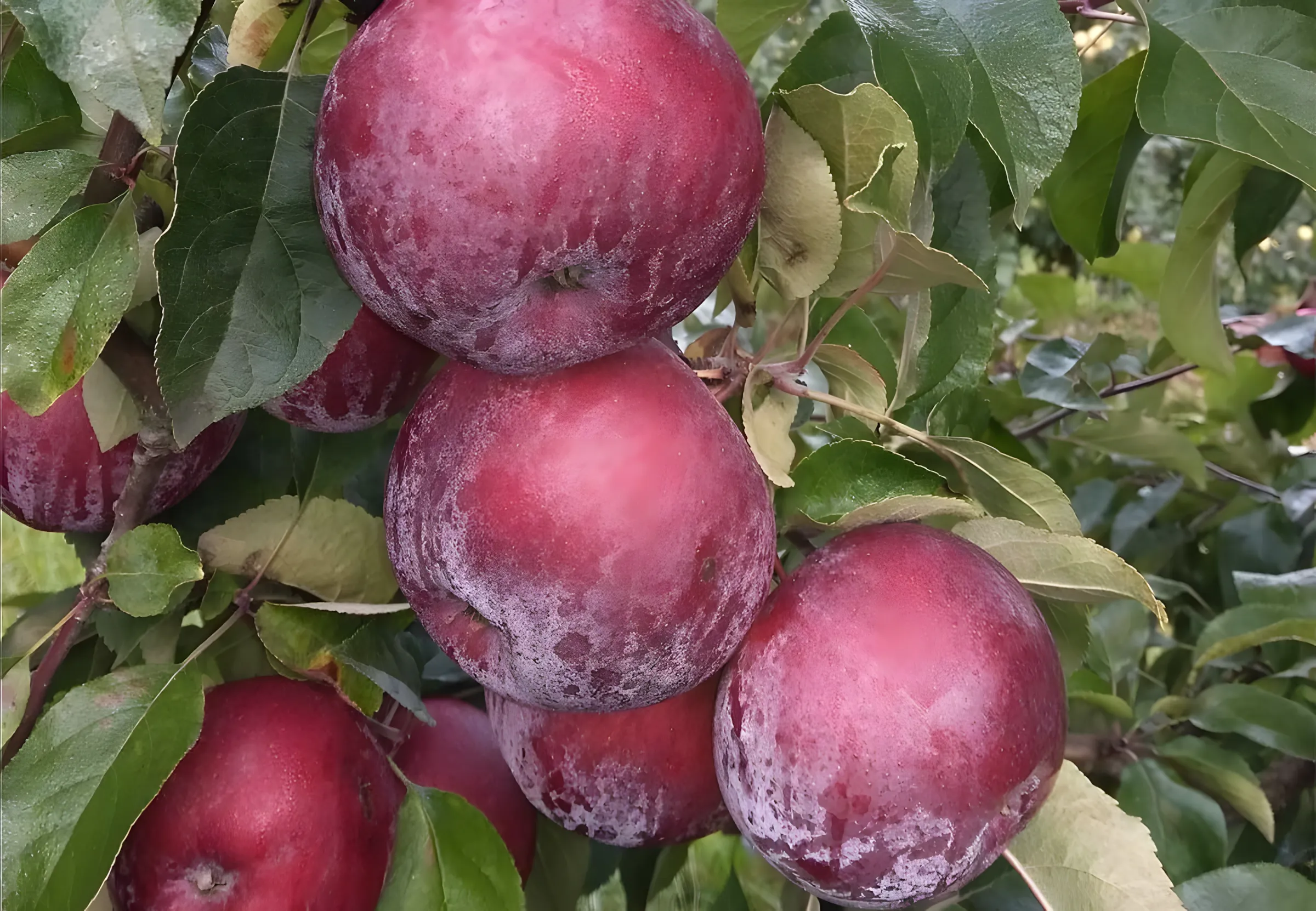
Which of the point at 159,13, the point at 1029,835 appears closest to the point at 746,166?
the point at 159,13

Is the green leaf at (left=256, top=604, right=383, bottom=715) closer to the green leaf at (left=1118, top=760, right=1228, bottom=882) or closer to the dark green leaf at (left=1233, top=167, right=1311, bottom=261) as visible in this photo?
the green leaf at (left=1118, top=760, right=1228, bottom=882)

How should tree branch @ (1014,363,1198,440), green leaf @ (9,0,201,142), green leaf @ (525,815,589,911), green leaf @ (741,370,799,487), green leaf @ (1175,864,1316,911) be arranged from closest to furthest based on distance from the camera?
1. green leaf @ (9,0,201,142)
2. green leaf @ (741,370,799,487)
3. green leaf @ (1175,864,1316,911)
4. green leaf @ (525,815,589,911)
5. tree branch @ (1014,363,1198,440)

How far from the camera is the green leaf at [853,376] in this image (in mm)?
657

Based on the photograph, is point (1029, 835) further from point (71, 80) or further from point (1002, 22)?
point (71, 80)

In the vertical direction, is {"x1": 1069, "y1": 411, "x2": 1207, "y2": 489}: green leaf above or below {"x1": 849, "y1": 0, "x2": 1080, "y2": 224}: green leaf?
below

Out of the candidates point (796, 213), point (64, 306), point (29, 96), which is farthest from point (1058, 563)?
point (29, 96)

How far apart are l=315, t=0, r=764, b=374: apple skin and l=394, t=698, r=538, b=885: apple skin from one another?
17.2 inches

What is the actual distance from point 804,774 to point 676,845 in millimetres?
323

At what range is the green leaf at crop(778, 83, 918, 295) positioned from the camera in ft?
1.66

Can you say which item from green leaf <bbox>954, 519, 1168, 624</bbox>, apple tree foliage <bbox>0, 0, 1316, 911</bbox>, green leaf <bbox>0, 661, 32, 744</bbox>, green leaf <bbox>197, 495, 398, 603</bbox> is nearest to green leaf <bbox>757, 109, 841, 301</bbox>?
apple tree foliage <bbox>0, 0, 1316, 911</bbox>

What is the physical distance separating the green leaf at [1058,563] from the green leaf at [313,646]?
44 cm

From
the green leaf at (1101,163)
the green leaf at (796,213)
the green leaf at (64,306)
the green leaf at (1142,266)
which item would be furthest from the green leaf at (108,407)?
the green leaf at (1142,266)

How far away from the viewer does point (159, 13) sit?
375 millimetres

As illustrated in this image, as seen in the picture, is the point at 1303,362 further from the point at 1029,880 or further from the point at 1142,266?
the point at 1029,880
